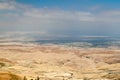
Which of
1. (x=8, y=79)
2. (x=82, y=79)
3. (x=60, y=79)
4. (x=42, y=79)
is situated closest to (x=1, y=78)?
(x=8, y=79)

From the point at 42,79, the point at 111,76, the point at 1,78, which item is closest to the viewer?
the point at 1,78

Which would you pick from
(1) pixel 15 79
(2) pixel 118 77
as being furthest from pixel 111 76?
(1) pixel 15 79

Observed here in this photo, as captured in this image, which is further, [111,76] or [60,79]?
[111,76]

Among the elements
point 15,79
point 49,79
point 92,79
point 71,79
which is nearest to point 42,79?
point 49,79

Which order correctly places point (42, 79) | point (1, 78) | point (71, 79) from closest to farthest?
1. point (1, 78)
2. point (42, 79)
3. point (71, 79)

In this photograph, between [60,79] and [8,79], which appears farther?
[60,79]

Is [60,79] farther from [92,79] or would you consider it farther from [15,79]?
[15,79]

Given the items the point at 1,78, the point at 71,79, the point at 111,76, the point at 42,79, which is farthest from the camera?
the point at 111,76

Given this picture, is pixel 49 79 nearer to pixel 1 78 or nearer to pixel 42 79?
pixel 42 79
